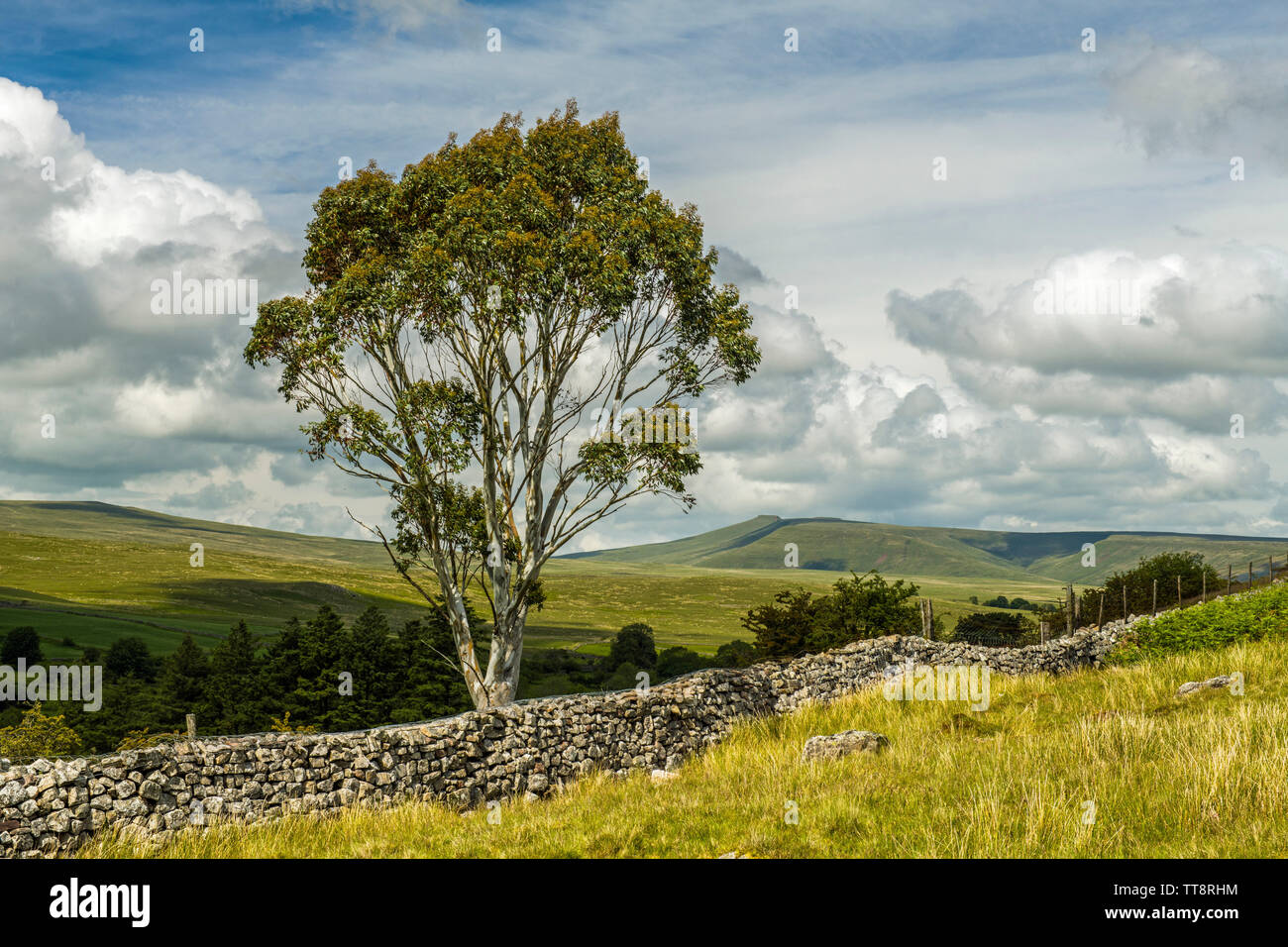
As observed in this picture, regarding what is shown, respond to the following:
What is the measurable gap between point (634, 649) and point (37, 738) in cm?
5071

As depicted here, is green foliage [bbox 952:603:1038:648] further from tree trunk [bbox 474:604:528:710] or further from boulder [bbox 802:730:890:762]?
boulder [bbox 802:730:890:762]

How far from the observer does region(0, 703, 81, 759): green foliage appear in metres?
30.9

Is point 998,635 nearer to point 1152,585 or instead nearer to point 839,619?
point 839,619

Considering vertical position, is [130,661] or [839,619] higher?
[839,619]

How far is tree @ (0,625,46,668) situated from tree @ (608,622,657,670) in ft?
161

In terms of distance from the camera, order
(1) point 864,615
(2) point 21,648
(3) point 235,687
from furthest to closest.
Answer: (2) point 21,648
(3) point 235,687
(1) point 864,615

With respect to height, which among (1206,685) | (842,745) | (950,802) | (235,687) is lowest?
(235,687)

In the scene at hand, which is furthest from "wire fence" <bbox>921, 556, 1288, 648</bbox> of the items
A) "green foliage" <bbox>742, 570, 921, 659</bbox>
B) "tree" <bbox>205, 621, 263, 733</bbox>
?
"tree" <bbox>205, 621, 263, 733</bbox>

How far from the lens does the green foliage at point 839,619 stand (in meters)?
39.9

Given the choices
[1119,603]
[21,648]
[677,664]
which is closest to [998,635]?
[1119,603]

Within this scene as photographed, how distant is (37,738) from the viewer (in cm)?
3180

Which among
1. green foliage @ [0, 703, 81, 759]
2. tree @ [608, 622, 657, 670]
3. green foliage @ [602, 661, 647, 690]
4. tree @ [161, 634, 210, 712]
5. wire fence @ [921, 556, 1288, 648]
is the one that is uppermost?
wire fence @ [921, 556, 1288, 648]

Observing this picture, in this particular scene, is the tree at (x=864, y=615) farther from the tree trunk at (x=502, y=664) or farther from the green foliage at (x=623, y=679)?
the green foliage at (x=623, y=679)
